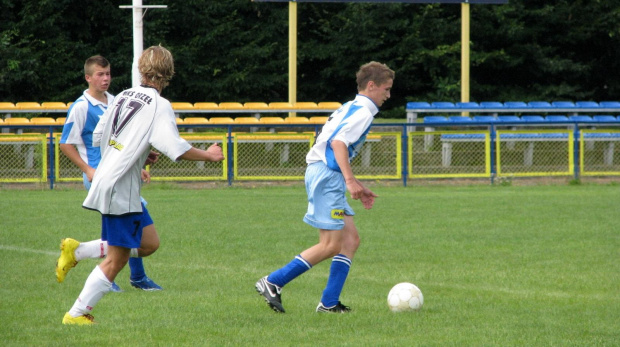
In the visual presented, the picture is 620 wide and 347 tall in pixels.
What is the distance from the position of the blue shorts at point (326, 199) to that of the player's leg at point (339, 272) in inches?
8.3

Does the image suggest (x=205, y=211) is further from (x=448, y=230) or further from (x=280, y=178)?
(x=280, y=178)

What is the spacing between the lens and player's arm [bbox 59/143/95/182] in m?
6.93

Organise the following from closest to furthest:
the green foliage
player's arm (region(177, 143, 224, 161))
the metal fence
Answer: player's arm (region(177, 143, 224, 161)) → the metal fence → the green foliage

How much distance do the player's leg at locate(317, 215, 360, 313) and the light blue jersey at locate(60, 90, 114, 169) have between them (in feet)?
7.51

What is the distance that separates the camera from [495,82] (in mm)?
33312

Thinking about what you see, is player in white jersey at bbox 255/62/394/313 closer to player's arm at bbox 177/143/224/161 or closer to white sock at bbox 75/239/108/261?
player's arm at bbox 177/143/224/161

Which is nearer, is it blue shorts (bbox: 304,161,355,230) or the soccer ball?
blue shorts (bbox: 304,161,355,230)

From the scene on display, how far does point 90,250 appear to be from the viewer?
636 centimetres

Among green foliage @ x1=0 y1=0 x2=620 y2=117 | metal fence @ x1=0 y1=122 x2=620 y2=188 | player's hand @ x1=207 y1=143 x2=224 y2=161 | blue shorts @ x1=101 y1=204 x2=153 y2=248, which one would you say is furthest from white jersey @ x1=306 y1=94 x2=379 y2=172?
green foliage @ x1=0 y1=0 x2=620 y2=117

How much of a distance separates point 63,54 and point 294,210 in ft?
55.4

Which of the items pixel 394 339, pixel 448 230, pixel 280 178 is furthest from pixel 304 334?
pixel 280 178

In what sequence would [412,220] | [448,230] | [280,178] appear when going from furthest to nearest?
[280,178] < [412,220] < [448,230]

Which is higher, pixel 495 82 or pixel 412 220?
pixel 495 82

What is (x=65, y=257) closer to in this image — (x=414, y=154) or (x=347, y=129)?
(x=347, y=129)
